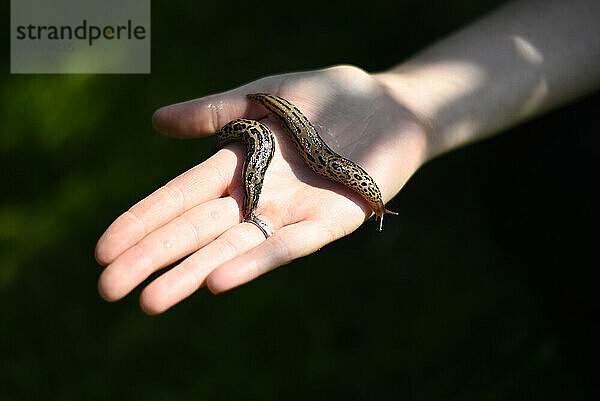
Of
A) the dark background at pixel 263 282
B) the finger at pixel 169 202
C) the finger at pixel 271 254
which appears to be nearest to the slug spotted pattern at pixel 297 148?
the finger at pixel 169 202

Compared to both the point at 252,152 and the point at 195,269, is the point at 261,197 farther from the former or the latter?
the point at 195,269

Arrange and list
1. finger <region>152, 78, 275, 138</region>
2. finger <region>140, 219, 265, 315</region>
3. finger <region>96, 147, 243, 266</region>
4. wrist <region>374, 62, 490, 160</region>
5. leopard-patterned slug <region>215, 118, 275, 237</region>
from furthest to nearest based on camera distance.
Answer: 1. wrist <region>374, 62, 490, 160</region>
2. finger <region>152, 78, 275, 138</region>
3. leopard-patterned slug <region>215, 118, 275, 237</region>
4. finger <region>96, 147, 243, 266</region>
5. finger <region>140, 219, 265, 315</region>

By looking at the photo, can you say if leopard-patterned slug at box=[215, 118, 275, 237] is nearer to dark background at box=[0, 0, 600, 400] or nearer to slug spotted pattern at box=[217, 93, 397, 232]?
slug spotted pattern at box=[217, 93, 397, 232]

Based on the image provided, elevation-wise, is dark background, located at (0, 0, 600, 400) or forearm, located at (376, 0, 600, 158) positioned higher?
forearm, located at (376, 0, 600, 158)

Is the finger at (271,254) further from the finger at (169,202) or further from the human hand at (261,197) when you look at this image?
the finger at (169,202)

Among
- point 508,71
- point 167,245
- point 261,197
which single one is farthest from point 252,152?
point 508,71

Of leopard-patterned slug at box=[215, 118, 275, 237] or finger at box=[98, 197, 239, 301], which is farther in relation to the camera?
leopard-patterned slug at box=[215, 118, 275, 237]

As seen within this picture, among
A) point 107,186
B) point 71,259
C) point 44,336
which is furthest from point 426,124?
point 44,336

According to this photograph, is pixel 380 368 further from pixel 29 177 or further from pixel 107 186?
pixel 29 177

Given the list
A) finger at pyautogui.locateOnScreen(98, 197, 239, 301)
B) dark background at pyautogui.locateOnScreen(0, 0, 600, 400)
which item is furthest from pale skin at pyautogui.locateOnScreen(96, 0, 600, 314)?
dark background at pyautogui.locateOnScreen(0, 0, 600, 400)
